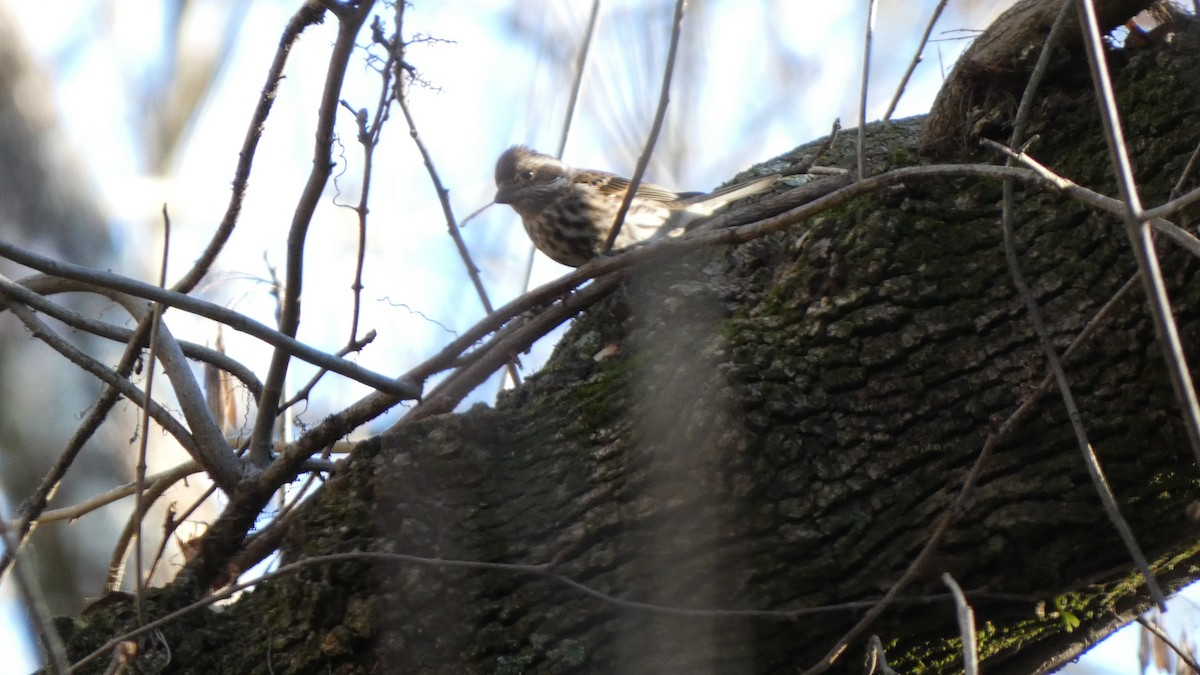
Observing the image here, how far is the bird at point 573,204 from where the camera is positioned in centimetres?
440

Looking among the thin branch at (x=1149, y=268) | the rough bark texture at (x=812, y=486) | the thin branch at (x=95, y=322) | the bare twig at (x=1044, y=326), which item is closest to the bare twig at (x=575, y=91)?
the thin branch at (x=95, y=322)

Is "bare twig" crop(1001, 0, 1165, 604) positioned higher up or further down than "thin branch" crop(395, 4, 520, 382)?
further down

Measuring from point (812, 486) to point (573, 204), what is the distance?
9.32 feet

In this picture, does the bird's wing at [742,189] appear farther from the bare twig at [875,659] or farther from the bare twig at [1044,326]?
the bare twig at [875,659]

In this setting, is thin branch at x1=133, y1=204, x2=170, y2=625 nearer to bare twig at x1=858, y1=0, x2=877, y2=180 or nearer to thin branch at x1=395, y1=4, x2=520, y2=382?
thin branch at x1=395, y1=4, x2=520, y2=382

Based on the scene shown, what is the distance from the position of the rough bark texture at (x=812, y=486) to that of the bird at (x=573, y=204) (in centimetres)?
230

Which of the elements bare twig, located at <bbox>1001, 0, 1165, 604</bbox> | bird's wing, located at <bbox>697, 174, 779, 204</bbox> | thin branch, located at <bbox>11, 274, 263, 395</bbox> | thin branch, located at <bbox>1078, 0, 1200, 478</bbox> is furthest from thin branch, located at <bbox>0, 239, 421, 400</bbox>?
bird's wing, located at <bbox>697, 174, 779, 204</bbox>

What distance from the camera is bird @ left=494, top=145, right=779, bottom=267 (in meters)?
4.40

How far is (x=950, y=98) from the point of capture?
2.30m

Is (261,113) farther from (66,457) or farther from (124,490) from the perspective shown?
(124,490)

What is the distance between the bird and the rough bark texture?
7.54 ft

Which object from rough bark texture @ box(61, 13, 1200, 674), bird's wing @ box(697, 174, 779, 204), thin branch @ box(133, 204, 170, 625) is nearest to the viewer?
rough bark texture @ box(61, 13, 1200, 674)

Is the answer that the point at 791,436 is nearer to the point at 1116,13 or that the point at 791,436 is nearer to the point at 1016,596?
the point at 1016,596

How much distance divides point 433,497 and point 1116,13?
1635 millimetres
